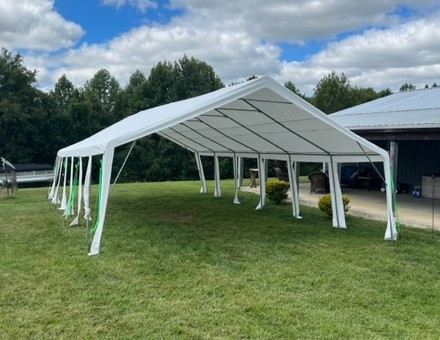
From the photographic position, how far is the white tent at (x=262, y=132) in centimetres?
654

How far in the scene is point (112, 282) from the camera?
5.08 metres

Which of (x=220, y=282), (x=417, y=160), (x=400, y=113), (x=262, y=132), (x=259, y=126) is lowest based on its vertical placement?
(x=220, y=282)

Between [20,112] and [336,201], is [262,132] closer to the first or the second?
[336,201]

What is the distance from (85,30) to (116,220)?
49.5ft

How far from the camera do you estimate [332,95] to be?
34.9 m

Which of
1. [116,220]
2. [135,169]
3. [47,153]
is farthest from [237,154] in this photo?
[47,153]

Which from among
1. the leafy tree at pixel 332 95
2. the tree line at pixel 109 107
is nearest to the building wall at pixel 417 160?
the tree line at pixel 109 107

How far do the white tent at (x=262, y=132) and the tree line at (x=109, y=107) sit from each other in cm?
1902

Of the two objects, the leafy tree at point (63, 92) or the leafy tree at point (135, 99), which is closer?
the leafy tree at point (135, 99)

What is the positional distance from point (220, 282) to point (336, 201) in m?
4.22

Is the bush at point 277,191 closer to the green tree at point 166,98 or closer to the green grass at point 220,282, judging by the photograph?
the green grass at point 220,282

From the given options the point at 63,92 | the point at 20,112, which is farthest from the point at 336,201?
the point at 63,92

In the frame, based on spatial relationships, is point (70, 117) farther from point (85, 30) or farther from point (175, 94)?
point (85, 30)

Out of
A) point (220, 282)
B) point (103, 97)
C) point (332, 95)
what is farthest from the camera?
point (103, 97)
